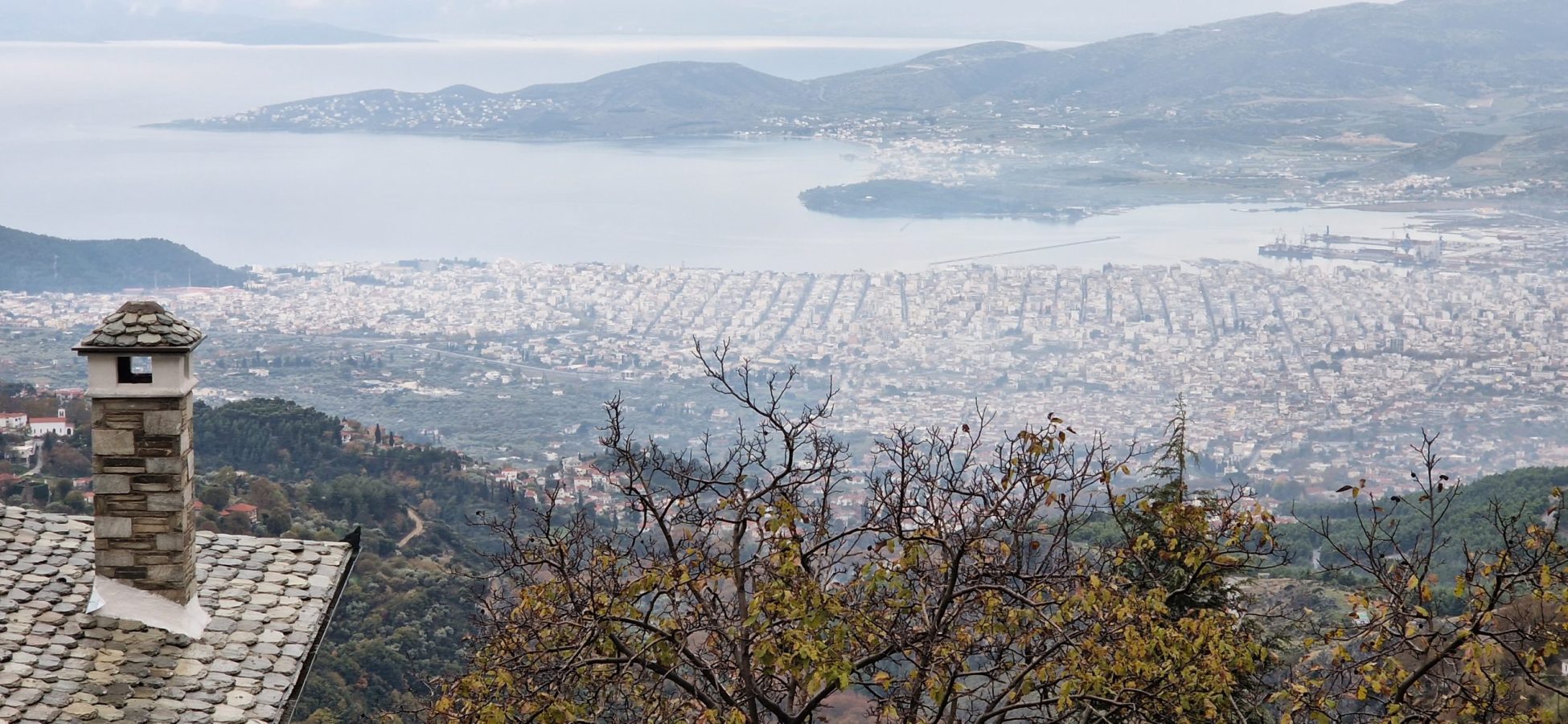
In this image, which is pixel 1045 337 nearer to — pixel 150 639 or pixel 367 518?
pixel 367 518

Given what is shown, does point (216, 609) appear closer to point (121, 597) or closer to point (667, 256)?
point (121, 597)

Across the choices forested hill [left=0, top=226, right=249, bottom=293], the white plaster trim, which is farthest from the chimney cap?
forested hill [left=0, top=226, right=249, bottom=293]

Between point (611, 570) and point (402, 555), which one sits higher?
point (611, 570)

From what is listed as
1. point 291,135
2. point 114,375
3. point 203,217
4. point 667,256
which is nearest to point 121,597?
point 114,375

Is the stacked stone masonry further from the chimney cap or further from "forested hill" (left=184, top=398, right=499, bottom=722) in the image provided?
"forested hill" (left=184, top=398, right=499, bottom=722)

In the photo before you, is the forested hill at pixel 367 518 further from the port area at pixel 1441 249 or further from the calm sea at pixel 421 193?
the port area at pixel 1441 249

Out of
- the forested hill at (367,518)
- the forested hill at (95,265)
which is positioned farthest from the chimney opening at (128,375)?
the forested hill at (95,265)
